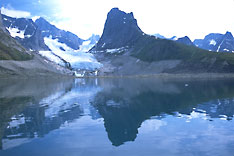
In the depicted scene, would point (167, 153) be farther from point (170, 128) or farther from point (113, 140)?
point (170, 128)

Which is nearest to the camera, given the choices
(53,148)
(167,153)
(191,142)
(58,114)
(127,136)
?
(167,153)

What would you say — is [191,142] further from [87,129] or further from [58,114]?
[58,114]

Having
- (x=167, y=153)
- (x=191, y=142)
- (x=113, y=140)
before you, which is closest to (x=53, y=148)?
(x=113, y=140)

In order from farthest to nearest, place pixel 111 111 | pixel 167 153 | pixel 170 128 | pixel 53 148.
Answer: pixel 111 111, pixel 170 128, pixel 53 148, pixel 167 153

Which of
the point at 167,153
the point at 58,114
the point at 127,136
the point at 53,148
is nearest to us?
the point at 167,153

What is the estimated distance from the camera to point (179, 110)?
165 feet

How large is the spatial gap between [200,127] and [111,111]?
782 inches

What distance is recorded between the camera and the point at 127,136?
3127 cm

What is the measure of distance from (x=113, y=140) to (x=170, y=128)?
1007 cm

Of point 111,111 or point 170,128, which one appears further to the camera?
point 111,111

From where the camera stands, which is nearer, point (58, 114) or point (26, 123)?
point (26, 123)

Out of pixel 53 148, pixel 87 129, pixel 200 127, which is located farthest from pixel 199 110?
pixel 53 148

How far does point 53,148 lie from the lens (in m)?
26.7

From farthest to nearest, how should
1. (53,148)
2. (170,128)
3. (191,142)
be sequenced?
(170,128), (191,142), (53,148)
